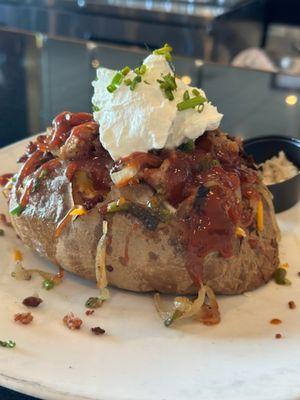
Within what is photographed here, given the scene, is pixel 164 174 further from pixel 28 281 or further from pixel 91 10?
pixel 91 10

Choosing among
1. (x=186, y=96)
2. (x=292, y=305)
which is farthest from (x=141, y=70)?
(x=292, y=305)

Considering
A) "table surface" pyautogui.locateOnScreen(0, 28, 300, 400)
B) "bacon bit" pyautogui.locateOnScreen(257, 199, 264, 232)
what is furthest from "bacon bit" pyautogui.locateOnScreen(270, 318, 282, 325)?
"table surface" pyautogui.locateOnScreen(0, 28, 300, 400)

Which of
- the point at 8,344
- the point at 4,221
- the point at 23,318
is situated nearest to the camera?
the point at 8,344

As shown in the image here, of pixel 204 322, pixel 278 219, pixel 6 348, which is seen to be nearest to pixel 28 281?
pixel 6 348

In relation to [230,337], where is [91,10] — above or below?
above

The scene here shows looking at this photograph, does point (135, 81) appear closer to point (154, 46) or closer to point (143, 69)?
point (143, 69)

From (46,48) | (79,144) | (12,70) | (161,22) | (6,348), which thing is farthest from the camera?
(161,22)

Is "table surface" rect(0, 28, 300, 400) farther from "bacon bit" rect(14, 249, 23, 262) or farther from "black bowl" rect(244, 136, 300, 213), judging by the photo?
"bacon bit" rect(14, 249, 23, 262)
